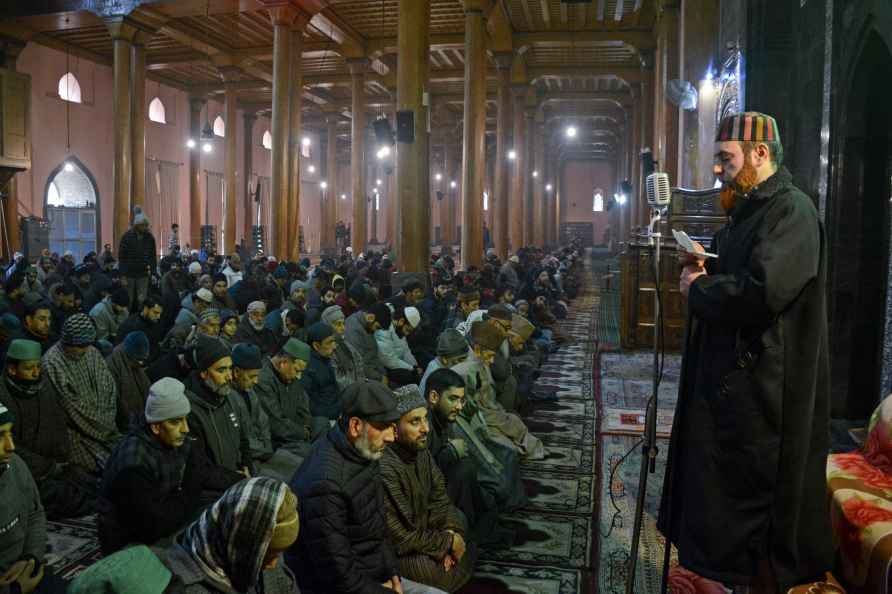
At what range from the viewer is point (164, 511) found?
298 cm

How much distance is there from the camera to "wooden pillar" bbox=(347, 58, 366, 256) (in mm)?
18016

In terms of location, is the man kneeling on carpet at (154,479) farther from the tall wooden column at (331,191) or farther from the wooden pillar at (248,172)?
the wooden pillar at (248,172)

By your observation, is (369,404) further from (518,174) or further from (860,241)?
(518,174)

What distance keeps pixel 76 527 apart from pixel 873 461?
3711mm

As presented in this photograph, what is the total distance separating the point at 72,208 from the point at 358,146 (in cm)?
687

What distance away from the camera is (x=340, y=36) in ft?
55.6

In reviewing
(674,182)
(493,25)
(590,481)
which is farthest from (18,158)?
(590,481)

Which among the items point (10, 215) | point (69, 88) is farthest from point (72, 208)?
point (10, 215)

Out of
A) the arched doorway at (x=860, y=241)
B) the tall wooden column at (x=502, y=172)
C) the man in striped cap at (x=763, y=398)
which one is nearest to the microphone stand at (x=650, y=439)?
the man in striped cap at (x=763, y=398)

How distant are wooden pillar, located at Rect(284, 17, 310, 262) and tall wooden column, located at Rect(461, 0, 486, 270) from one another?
10.0ft

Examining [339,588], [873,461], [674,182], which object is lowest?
[339,588]

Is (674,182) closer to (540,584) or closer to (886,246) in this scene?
(886,246)

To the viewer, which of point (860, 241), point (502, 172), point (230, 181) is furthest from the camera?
point (230, 181)

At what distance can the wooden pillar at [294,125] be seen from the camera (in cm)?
1416
